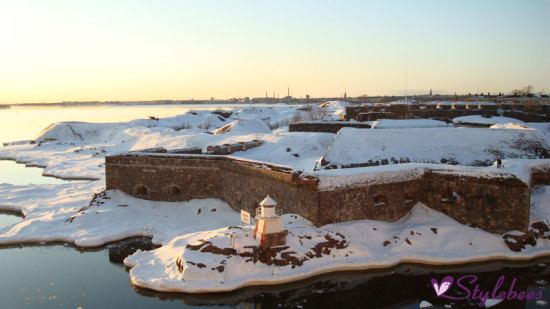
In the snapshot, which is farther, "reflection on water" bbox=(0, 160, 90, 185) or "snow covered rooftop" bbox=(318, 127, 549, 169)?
"reflection on water" bbox=(0, 160, 90, 185)

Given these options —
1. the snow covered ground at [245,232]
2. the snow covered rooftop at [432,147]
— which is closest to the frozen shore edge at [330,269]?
the snow covered ground at [245,232]

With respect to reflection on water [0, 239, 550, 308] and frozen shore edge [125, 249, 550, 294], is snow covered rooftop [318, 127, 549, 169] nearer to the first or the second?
frozen shore edge [125, 249, 550, 294]

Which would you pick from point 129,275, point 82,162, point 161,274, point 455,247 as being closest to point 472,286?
point 455,247

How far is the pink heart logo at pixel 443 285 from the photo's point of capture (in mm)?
12039

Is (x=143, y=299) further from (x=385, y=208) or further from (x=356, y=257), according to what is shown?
(x=385, y=208)

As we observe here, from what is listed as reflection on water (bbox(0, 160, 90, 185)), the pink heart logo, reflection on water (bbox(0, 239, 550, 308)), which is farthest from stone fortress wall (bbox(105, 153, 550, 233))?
reflection on water (bbox(0, 160, 90, 185))

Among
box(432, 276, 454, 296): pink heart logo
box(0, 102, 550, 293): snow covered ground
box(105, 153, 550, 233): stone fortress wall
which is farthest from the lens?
box(105, 153, 550, 233): stone fortress wall

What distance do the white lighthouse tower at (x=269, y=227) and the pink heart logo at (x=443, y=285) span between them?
14.4 ft

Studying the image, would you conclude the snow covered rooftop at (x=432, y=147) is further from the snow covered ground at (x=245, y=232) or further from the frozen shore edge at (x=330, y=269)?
the frozen shore edge at (x=330, y=269)

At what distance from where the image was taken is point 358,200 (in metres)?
14.9

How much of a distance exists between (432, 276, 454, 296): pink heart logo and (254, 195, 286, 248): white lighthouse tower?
439 cm

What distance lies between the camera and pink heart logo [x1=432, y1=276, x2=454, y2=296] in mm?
12039

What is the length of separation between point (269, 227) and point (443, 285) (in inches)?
199

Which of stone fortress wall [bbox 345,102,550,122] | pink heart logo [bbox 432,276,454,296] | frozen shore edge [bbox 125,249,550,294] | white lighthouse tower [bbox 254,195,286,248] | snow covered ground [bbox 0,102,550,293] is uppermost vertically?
stone fortress wall [bbox 345,102,550,122]
